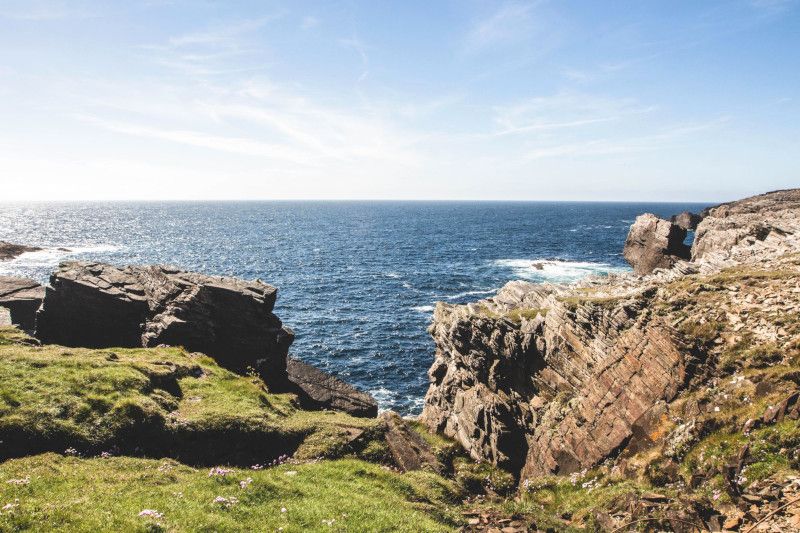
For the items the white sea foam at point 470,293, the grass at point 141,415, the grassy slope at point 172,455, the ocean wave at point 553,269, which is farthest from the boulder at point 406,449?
the ocean wave at point 553,269

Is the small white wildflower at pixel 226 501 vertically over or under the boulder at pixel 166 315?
under

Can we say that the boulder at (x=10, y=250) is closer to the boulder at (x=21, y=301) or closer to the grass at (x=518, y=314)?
the boulder at (x=21, y=301)

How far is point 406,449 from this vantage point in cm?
2638

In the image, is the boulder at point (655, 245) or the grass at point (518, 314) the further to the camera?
the boulder at point (655, 245)

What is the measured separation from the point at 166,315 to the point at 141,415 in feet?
57.2

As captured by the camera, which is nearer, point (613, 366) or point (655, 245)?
point (613, 366)

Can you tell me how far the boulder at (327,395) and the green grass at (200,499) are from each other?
1564cm

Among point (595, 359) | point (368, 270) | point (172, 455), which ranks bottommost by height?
point (368, 270)

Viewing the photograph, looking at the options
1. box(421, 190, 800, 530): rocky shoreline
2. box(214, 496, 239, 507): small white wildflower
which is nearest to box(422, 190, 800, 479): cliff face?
box(421, 190, 800, 530): rocky shoreline

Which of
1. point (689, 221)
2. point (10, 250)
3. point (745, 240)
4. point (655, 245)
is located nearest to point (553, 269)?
point (655, 245)

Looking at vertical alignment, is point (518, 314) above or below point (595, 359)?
above

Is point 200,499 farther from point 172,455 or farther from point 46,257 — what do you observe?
point 46,257

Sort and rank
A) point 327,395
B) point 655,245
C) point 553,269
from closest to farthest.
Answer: point 327,395 → point 655,245 → point 553,269

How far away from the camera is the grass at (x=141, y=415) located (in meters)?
20.0
